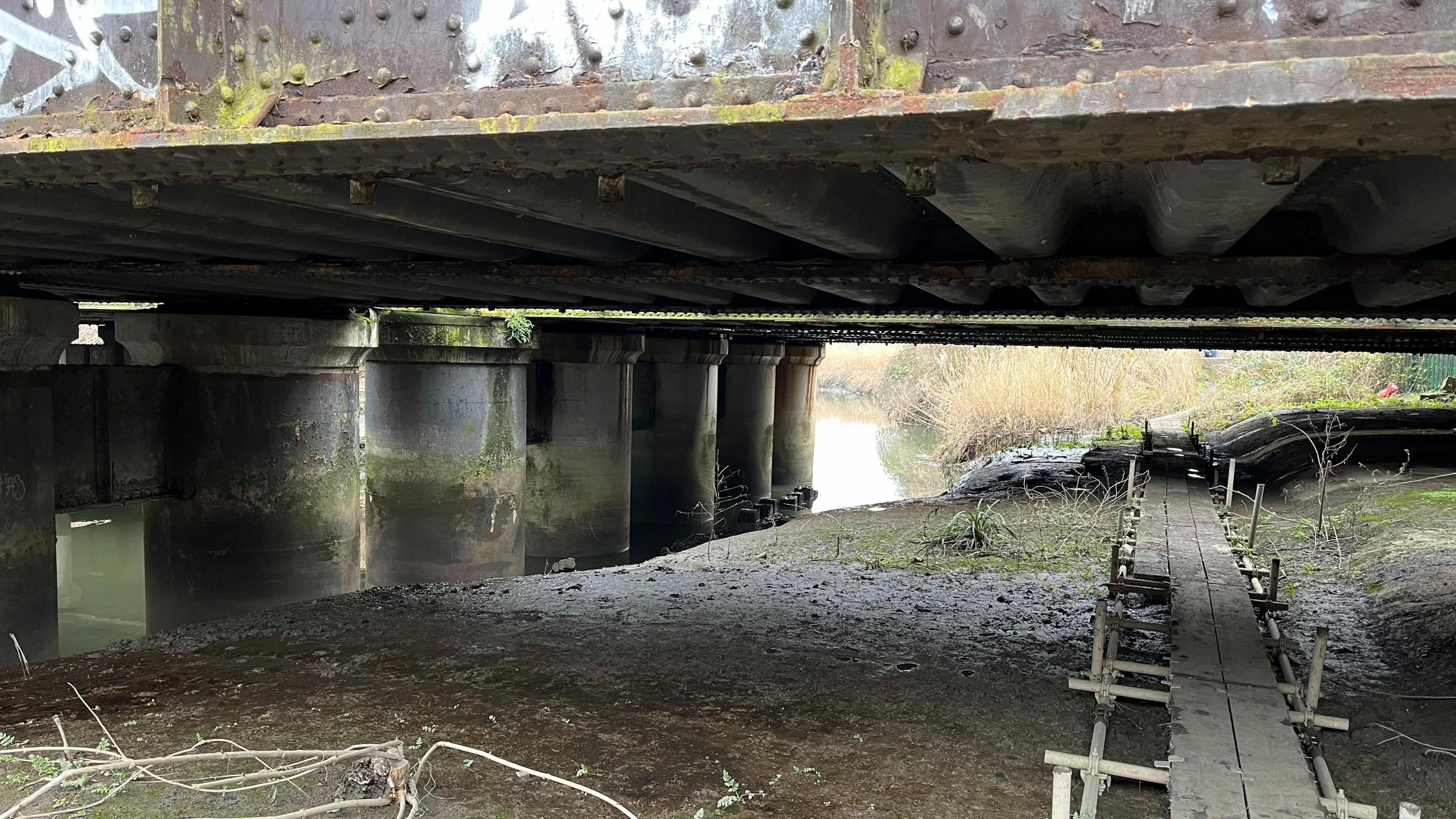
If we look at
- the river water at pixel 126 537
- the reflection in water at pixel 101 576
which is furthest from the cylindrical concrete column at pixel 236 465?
the reflection in water at pixel 101 576

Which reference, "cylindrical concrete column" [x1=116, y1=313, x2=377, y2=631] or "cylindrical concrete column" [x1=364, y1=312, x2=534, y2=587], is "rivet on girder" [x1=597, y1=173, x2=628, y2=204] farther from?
"cylindrical concrete column" [x1=364, y1=312, x2=534, y2=587]

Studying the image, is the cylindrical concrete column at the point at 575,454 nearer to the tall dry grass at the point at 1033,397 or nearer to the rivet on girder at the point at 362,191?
the tall dry grass at the point at 1033,397

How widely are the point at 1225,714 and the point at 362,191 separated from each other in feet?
15.1

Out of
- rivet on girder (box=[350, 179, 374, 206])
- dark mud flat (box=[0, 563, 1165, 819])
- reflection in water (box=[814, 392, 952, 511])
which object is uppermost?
rivet on girder (box=[350, 179, 374, 206])

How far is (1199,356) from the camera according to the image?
34.5 m

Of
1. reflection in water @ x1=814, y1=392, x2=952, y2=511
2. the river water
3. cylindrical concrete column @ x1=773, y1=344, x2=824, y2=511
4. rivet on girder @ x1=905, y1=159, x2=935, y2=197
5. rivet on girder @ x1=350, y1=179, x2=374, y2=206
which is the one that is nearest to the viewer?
rivet on girder @ x1=905, y1=159, x2=935, y2=197

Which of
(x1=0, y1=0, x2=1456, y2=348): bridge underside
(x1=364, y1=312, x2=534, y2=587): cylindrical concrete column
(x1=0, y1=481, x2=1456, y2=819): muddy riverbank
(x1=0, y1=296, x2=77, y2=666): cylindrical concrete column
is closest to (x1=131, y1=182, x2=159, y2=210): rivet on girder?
(x1=0, y1=0, x2=1456, y2=348): bridge underside

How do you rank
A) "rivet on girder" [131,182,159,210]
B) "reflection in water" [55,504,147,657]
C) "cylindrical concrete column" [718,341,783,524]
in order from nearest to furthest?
1. "rivet on girder" [131,182,159,210]
2. "reflection in water" [55,504,147,657]
3. "cylindrical concrete column" [718,341,783,524]

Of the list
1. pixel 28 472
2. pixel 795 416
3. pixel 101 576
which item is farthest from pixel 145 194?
pixel 795 416

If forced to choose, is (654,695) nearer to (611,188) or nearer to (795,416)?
(611,188)

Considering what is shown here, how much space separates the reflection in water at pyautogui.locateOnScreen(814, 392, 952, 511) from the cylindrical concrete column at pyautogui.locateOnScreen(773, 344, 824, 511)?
912 mm

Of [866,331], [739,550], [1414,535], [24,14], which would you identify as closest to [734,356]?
[866,331]

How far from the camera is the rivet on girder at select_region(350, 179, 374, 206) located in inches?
141

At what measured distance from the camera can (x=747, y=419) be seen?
25.8 meters
